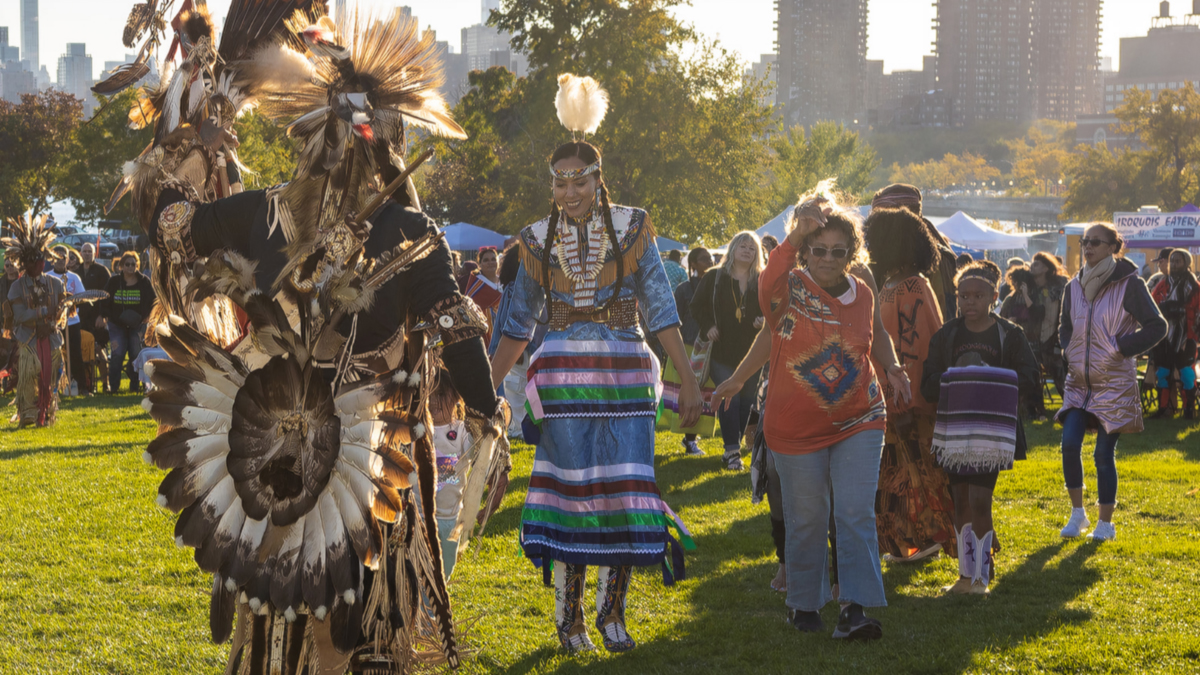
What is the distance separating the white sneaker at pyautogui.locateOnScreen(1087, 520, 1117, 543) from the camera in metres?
6.67

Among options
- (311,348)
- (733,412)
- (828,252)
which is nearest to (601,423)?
(828,252)

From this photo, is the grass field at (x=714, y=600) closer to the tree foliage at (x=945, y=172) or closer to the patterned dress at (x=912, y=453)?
the patterned dress at (x=912, y=453)

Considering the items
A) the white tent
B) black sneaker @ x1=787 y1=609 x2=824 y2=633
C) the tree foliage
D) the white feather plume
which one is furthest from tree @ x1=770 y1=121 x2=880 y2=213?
the tree foliage

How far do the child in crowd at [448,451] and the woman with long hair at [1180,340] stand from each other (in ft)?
31.6

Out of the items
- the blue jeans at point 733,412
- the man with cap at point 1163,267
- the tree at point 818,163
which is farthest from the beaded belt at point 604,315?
the tree at point 818,163

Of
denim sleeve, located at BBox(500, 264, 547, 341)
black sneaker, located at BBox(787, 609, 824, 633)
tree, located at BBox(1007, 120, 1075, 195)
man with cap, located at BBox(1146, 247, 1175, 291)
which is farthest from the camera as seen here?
tree, located at BBox(1007, 120, 1075, 195)

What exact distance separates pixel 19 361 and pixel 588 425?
9.58 meters

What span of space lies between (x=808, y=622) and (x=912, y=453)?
4.33 ft

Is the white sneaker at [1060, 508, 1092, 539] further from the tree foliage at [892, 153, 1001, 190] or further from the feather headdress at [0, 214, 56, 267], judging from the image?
the tree foliage at [892, 153, 1001, 190]

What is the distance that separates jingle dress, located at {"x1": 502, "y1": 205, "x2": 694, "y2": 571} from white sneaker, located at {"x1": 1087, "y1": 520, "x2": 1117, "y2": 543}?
3.48m

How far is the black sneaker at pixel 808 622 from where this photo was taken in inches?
187

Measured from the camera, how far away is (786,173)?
49969 mm

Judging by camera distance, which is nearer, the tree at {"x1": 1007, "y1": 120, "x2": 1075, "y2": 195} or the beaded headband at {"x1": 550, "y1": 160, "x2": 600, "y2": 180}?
the beaded headband at {"x1": 550, "y1": 160, "x2": 600, "y2": 180}

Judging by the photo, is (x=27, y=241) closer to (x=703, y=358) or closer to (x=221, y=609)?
(x=703, y=358)
